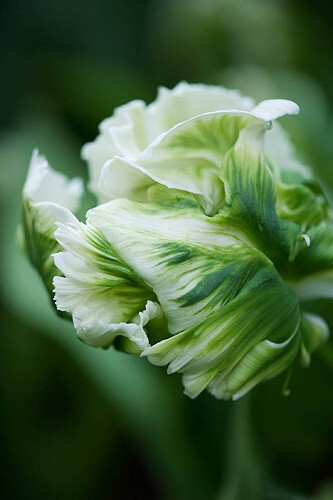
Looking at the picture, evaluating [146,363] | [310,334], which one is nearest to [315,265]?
[310,334]

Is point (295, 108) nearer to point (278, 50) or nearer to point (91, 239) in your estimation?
point (91, 239)

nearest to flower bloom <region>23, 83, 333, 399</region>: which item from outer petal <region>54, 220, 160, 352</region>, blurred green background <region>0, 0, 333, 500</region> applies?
outer petal <region>54, 220, 160, 352</region>

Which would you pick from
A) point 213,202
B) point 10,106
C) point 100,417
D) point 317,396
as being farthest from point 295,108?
point 10,106

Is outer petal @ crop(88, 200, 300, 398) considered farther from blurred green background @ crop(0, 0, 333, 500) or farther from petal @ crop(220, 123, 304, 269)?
blurred green background @ crop(0, 0, 333, 500)

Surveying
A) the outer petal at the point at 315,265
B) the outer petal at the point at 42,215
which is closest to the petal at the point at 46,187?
the outer petal at the point at 42,215

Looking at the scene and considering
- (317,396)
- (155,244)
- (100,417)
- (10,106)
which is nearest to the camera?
(155,244)
